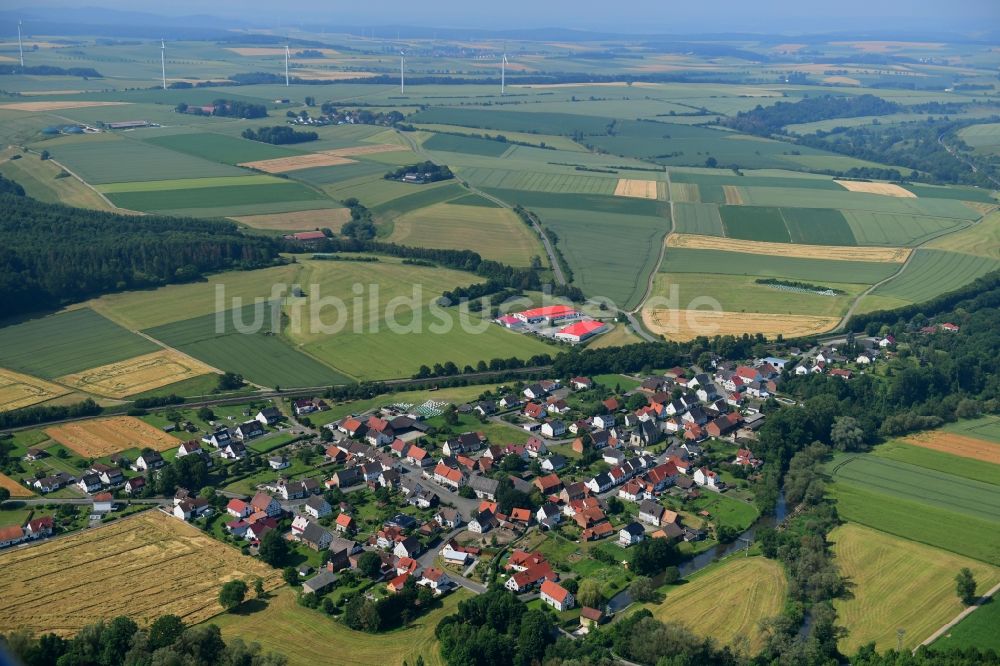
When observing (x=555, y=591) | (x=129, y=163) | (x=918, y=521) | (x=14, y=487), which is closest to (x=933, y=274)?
(x=918, y=521)

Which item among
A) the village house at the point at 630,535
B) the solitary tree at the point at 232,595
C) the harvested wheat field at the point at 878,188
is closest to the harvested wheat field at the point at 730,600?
the village house at the point at 630,535

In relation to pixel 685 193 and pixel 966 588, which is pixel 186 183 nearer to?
pixel 685 193

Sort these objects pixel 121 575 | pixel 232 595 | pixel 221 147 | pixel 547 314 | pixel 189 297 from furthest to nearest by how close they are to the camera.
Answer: pixel 221 147, pixel 189 297, pixel 547 314, pixel 121 575, pixel 232 595

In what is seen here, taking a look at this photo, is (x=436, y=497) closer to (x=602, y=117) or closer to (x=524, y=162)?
(x=524, y=162)

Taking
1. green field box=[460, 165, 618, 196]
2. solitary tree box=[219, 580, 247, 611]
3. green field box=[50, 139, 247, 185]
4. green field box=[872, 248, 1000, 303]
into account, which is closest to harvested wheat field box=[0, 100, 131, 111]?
green field box=[50, 139, 247, 185]

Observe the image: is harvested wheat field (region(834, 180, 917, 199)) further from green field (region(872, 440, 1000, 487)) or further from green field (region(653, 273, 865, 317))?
green field (region(872, 440, 1000, 487))

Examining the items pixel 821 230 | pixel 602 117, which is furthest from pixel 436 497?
pixel 602 117
